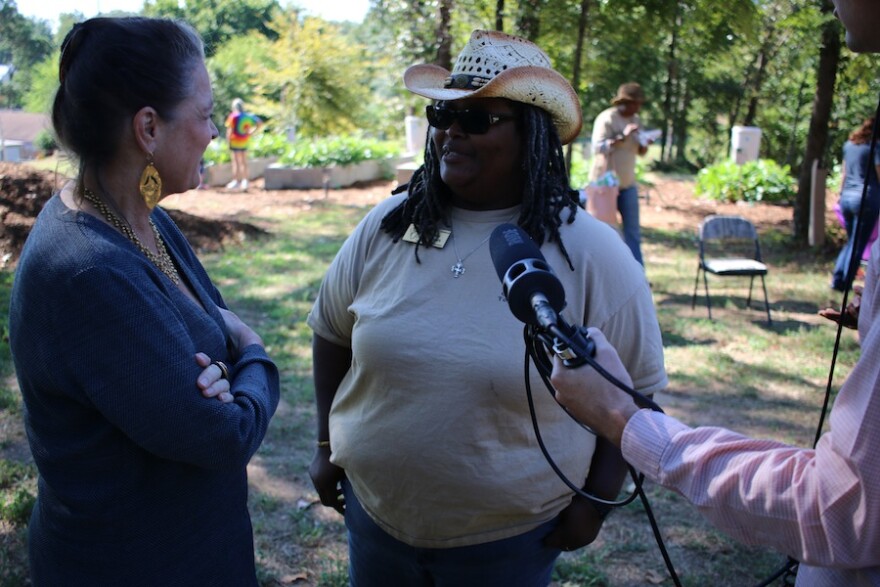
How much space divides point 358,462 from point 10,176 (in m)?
9.50

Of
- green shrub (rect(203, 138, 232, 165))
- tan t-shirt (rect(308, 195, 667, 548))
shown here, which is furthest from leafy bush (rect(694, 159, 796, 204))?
tan t-shirt (rect(308, 195, 667, 548))

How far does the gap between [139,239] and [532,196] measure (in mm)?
1065

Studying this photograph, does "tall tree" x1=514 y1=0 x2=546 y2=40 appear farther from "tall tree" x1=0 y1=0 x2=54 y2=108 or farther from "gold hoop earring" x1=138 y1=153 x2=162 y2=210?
"gold hoop earring" x1=138 y1=153 x2=162 y2=210

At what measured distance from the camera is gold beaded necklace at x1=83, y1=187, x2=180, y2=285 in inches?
67.4

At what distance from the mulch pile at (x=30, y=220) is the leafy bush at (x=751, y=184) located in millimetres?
9999

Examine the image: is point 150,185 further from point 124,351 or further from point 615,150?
point 615,150

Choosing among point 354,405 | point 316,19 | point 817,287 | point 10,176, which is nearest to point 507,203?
point 354,405

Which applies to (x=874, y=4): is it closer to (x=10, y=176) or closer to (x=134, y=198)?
(x=134, y=198)

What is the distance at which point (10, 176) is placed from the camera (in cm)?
987

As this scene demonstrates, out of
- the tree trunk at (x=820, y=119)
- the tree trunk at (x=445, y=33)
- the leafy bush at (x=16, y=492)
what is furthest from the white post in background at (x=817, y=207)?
the leafy bush at (x=16, y=492)

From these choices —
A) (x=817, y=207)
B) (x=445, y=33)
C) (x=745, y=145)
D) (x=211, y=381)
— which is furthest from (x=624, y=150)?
(x=745, y=145)

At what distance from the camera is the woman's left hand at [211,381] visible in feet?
5.48

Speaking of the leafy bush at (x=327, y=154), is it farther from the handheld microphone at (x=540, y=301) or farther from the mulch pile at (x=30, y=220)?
the handheld microphone at (x=540, y=301)

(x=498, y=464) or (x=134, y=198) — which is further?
(x=498, y=464)
